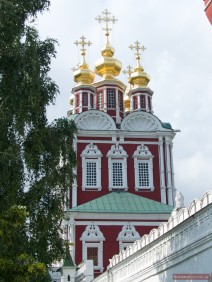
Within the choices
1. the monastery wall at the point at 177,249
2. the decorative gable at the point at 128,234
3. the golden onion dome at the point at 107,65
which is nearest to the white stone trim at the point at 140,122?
the golden onion dome at the point at 107,65

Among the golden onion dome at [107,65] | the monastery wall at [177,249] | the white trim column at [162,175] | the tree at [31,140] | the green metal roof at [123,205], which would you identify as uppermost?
the golden onion dome at [107,65]

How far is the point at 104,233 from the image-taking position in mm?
28844

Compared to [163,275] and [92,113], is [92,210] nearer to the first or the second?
[92,113]

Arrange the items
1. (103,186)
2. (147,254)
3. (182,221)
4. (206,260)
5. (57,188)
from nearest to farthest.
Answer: (206,260)
(182,221)
(57,188)
(147,254)
(103,186)

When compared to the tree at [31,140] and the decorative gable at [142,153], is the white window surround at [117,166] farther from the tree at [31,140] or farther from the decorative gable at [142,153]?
the tree at [31,140]

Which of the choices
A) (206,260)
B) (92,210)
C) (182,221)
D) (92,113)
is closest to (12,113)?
(182,221)

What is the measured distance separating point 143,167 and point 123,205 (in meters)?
2.99

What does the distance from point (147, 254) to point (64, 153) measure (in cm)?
376

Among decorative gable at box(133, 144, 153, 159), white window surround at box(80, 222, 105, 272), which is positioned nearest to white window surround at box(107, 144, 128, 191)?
decorative gable at box(133, 144, 153, 159)

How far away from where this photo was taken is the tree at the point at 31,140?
42.4 ft

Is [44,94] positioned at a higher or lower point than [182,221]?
higher

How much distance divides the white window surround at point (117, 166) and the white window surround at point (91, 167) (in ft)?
1.91

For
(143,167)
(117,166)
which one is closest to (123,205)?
(117,166)

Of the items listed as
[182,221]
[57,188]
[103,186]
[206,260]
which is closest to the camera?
[206,260]
